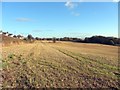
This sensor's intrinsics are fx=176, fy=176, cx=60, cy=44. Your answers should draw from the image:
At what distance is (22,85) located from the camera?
8.84 m

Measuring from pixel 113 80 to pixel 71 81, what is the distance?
2.71 meters

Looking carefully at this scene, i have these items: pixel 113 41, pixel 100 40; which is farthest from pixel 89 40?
pixel 113 41

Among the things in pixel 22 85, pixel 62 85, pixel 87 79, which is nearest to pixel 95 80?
pixel 87 79

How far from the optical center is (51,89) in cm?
832

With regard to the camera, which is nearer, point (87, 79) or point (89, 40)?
point (87, 79)

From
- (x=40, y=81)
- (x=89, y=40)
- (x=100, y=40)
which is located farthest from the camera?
(x=89, y=40)

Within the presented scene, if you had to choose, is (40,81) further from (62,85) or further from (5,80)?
(5,80)

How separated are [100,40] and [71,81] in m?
137

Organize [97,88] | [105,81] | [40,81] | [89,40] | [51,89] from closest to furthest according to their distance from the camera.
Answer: [51,89] → [97,88] → [40,81] → [105,81] → [89,40]

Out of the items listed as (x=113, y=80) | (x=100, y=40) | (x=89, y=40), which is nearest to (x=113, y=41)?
(x=100, y=40)

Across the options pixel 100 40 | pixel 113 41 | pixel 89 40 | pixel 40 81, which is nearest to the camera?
pixel 40 81

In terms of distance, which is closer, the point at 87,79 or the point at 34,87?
the point at 34,87

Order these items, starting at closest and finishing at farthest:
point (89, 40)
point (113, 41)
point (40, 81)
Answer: point (40, 81)
point (113, 41)
point (89, 40)

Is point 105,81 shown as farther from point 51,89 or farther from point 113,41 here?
point 113,41
